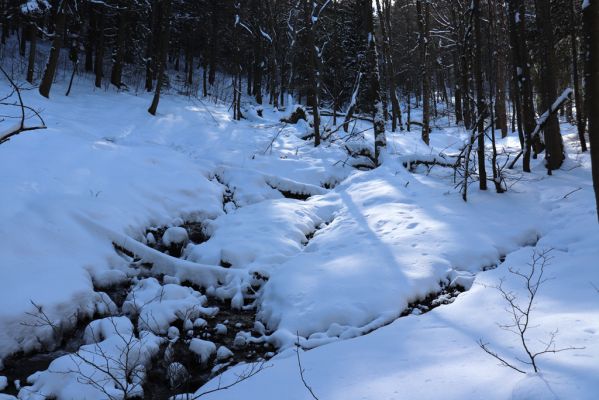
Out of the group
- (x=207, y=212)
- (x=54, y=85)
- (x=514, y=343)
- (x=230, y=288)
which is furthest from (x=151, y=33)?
(x=514, y=343)

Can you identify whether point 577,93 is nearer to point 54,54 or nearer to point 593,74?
point 593,74

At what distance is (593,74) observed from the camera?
3371mm

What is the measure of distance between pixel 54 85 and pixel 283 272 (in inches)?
687

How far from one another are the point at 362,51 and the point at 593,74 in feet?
66.8

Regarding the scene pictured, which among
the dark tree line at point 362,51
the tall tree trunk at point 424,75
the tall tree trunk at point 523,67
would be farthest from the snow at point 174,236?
the tall tree trunk at point 424,75

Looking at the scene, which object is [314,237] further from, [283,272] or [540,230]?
[540,230]

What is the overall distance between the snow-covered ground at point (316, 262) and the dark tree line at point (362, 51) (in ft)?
5.16

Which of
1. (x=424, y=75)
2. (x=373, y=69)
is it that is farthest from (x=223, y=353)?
(x=424, y=75)

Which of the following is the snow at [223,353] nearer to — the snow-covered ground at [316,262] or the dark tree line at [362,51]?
the snow-covered ground at [316,262]

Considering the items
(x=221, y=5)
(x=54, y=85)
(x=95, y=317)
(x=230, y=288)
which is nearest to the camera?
(x=95, y=317)

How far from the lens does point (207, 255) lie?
6625 mm

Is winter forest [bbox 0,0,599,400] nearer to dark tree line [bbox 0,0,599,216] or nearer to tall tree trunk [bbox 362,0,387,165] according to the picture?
tall tree trunk [bbox 362,0,387,165]

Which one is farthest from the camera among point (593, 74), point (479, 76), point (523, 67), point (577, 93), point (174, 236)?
point (577, 93)

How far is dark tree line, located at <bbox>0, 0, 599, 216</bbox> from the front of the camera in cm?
943
